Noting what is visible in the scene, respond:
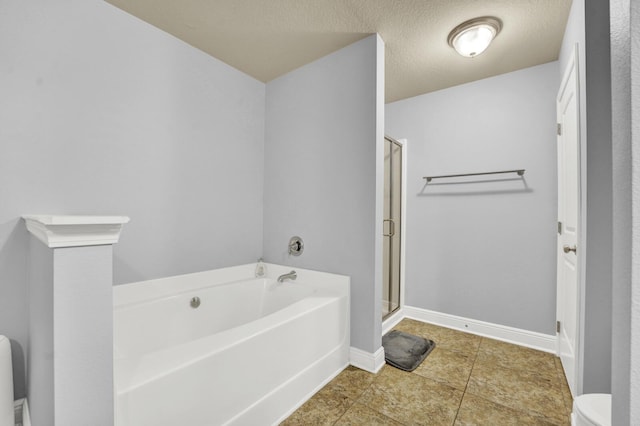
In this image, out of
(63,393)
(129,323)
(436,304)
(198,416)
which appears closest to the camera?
(63,393)

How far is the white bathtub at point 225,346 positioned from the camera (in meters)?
1.00

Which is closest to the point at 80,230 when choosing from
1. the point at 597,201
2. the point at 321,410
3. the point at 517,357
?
the point at 321,410

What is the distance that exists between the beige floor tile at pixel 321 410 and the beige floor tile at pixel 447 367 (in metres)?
0.63

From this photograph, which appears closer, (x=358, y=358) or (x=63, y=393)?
(x=63, y=393)

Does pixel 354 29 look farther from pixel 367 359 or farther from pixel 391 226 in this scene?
pixel 367 359

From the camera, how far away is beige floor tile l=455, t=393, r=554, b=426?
1.42 m

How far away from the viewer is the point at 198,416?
1.08m

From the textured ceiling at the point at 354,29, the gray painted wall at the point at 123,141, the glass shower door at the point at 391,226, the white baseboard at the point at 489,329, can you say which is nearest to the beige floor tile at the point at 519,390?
the white baseboard at the point at 489,329

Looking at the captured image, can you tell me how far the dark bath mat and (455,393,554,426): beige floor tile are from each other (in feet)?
1.43

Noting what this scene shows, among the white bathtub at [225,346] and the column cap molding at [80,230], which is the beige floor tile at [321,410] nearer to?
the white bathtub at [225,346]

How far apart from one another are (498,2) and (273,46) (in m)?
1.51

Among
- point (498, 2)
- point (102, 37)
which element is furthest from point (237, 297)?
point (498, 2)

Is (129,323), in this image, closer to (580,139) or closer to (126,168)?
(126,168)

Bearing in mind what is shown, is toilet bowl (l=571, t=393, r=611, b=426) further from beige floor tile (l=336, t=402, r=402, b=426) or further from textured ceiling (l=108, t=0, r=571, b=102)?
textured ceiling (l=108, t=0, r=571, b=102)
